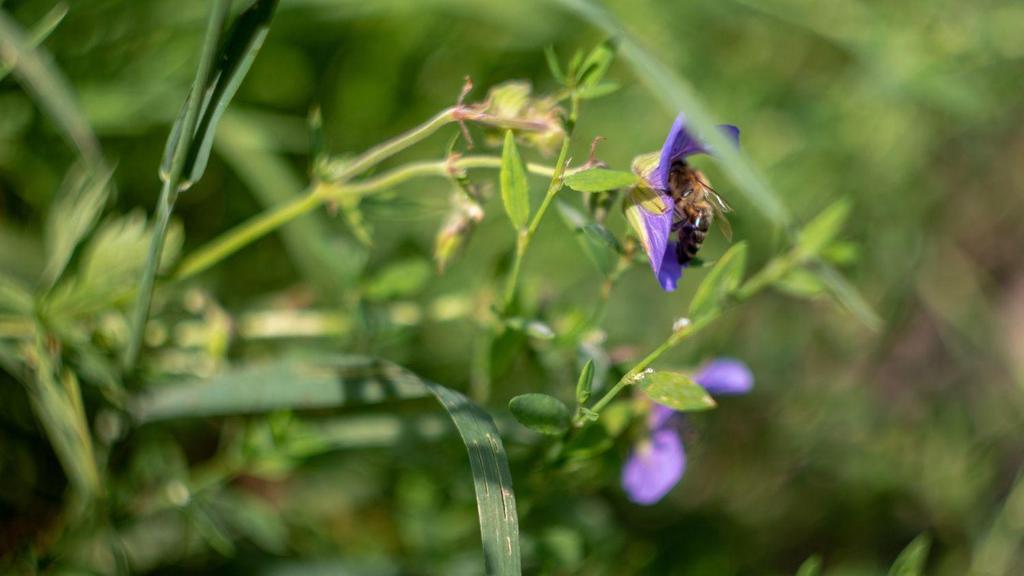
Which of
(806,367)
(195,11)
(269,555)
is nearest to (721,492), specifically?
→ (806,367)

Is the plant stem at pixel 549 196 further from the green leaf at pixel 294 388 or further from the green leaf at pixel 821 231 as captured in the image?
the green leaf at pixel 821 231

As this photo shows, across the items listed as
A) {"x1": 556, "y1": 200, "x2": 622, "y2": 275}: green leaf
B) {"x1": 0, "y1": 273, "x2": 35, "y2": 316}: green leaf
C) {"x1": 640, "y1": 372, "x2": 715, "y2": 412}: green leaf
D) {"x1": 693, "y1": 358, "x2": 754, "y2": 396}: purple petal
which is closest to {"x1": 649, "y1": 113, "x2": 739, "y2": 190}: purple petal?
{"x1": 556, "y1": 200, "x2": 622, "y2": 275}: green leaf

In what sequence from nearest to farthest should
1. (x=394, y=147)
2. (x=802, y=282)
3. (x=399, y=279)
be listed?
(x=394, y=147), (x=802, y=282), (x=399, y=279)

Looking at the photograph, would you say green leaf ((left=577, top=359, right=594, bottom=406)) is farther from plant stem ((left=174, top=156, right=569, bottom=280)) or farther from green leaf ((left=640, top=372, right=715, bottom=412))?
plant stem ((left=174, top=156, right=569, bottom=280))

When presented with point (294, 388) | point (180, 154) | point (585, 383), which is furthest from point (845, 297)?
point (180, 154)

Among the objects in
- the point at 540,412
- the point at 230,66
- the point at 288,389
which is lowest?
the point at 288,389

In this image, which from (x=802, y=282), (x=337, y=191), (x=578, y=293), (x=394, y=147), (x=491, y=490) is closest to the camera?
(x=491, y=490)

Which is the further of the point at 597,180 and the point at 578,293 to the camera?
the point at 578,293

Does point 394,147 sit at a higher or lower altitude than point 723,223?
higher

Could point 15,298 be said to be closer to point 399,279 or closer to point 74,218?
point 74,218
